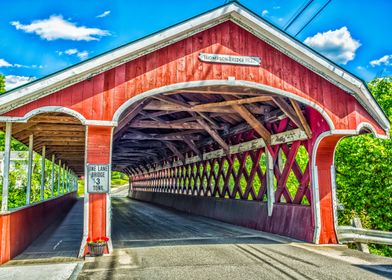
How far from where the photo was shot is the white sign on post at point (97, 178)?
8227 millimetres

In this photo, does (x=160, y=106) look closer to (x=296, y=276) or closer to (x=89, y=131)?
(x=89, y=131)

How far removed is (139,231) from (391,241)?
25.0 ft

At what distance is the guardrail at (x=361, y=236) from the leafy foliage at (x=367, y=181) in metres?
12.0

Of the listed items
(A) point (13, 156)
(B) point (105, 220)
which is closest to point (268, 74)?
(B) point (105, 220)

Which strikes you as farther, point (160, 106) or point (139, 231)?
point (139, 231)

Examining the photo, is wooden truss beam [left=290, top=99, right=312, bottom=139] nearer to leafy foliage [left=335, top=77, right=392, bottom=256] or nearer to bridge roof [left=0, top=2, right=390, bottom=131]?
bridge roof [left=0, top=2, right=390, bottom=131]

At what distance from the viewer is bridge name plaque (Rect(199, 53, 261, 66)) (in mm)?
9094

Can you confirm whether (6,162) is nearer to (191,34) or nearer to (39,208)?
(39,208)

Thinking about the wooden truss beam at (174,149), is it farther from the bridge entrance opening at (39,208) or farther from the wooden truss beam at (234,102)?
the wooden truss beam at (234,102)

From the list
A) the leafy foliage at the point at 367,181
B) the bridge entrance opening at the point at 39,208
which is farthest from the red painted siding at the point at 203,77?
the leafy foliage at the point at 367,181

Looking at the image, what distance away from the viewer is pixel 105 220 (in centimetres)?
821

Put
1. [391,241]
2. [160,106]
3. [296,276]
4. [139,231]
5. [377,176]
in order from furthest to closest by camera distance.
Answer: [377,176], [139,231], [160,106], [391,241], [296,276]

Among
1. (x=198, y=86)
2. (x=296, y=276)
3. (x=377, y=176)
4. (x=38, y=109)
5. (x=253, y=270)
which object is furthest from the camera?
(x=377, y=176)

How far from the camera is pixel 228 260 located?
24.9 feet
